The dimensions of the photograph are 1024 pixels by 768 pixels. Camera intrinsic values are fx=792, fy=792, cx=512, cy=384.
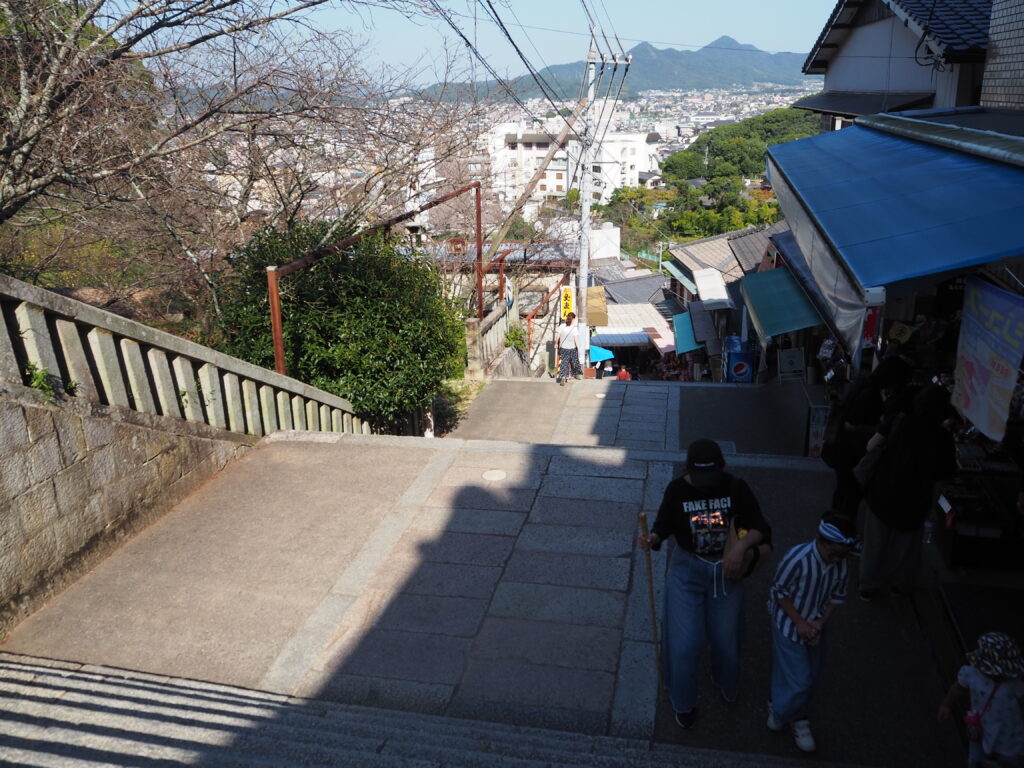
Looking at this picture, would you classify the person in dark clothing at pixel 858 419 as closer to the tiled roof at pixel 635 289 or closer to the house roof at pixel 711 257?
the house roof at pixel 711 257

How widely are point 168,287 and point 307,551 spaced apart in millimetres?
7484

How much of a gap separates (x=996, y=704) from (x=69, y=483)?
16.4ft

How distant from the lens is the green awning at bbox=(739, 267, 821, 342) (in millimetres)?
10086

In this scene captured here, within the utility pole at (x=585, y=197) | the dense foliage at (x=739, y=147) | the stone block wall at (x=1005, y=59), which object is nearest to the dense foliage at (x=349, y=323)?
the stone block wall at (x=1005, y=59)

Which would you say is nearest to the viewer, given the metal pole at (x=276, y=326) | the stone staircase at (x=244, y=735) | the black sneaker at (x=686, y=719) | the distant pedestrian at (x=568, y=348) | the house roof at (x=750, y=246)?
the stone staircase at (x=244, y=735)

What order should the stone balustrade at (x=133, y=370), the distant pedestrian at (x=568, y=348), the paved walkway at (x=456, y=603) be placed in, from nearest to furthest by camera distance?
1. the paved walkway at (x=456, y=603)
2. the stone balustrade at (x=133, y=370)
3. the distant pedestrian at (x=568, y=348)

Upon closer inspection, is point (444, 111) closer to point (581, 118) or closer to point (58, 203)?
point (58, 203)

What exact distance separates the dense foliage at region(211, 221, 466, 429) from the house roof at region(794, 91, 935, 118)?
30.3 feet

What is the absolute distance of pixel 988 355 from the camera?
4.01 meters

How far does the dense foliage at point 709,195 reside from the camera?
60094 mm

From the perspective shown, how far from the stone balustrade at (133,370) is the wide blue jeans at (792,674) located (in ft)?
14.4

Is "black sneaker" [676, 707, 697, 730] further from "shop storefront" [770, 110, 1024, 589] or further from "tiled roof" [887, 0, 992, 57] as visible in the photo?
"tiled roof" [887, 0, 992, 57]

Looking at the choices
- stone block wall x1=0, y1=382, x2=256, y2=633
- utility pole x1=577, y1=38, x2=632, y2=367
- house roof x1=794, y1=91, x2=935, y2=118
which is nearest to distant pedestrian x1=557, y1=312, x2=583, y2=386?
utility pole x1=577, y1=38, x2=632, y2=367

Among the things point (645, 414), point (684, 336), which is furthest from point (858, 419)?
point (684, 336)
